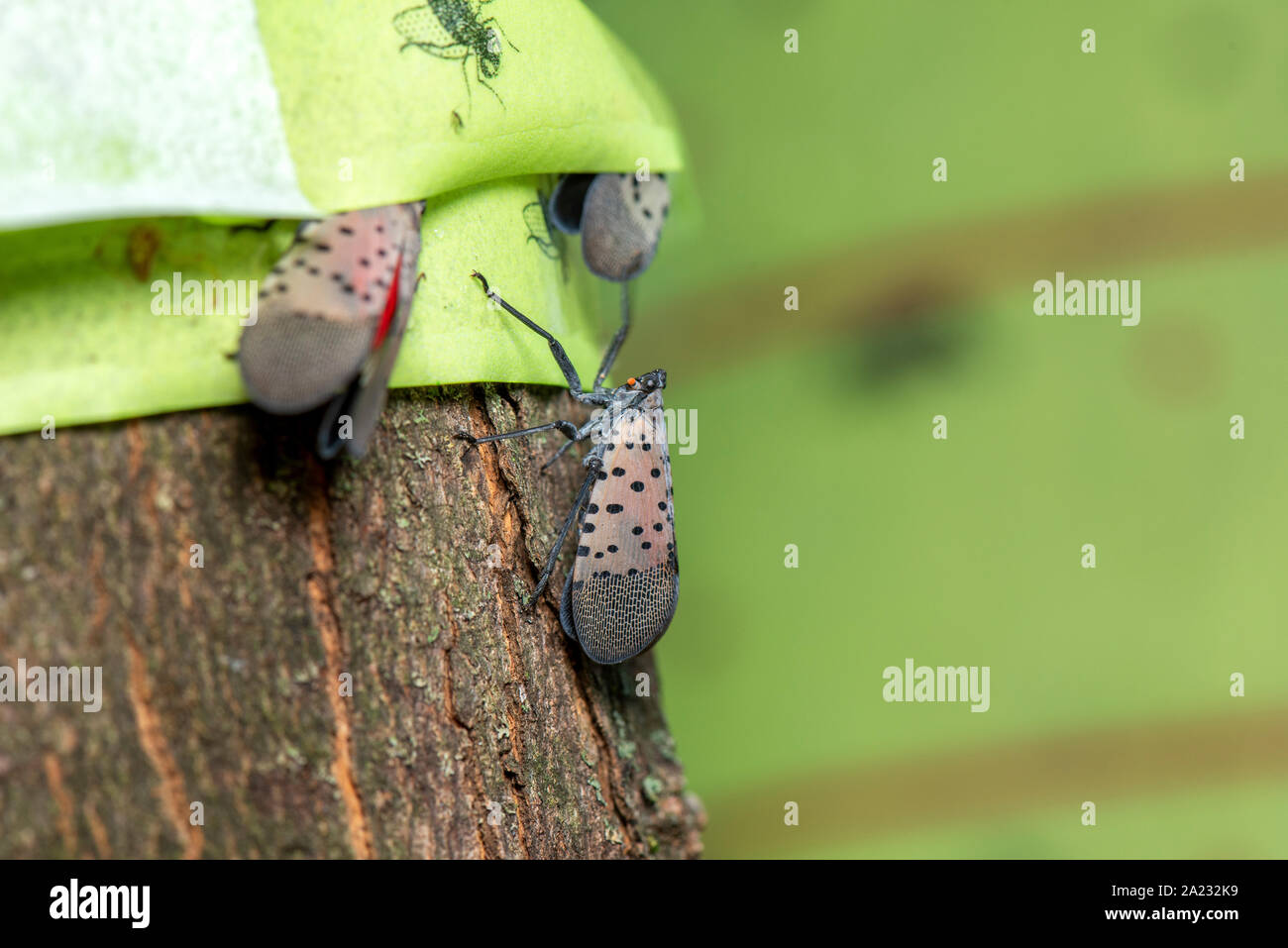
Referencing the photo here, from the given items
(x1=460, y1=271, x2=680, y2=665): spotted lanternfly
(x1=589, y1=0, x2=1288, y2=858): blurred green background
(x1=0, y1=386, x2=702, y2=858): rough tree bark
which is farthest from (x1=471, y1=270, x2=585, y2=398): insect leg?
(x1=589, y1=0, x2=1288, y2=858): blurred green background

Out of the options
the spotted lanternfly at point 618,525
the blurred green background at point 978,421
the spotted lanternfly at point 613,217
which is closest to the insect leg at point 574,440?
the spotted lanternfly at point 618,525

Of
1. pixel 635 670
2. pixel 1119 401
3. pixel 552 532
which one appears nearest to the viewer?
pixel 552 532

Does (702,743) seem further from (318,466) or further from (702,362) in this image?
(318,466)

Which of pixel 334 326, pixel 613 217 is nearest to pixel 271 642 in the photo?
pixel 334 326

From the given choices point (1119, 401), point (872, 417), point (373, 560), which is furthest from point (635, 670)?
point (1119, 401)

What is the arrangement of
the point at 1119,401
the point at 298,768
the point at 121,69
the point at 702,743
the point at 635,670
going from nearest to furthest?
the point at 121,69 → the point at 298,768 → the point at 635,670 → the point at 1119,401 → the point at 702,743

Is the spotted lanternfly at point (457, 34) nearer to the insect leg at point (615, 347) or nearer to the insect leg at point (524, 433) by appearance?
the insect leg at point (524, 433)
